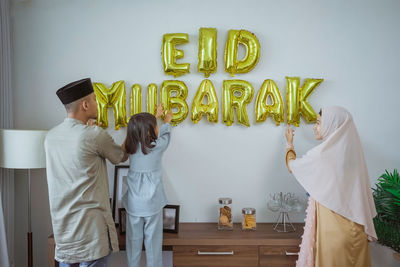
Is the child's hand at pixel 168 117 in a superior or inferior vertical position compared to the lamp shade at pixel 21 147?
superior

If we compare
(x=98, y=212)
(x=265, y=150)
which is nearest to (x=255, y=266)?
(x=265, y=150)

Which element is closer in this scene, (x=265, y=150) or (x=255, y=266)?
(x=255, y=266)

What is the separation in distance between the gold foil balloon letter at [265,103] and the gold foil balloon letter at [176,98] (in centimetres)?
59

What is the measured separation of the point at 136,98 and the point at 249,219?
4.24 ft

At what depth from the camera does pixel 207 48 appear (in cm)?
254

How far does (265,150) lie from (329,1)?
133 centimetres

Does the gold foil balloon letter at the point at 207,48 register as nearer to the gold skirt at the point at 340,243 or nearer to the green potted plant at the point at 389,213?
the gold skirt at the point at 340,243

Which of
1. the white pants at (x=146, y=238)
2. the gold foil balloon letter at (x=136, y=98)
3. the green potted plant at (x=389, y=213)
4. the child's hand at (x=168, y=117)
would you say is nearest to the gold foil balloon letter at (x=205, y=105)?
the child's hand at (x=168, y=117)

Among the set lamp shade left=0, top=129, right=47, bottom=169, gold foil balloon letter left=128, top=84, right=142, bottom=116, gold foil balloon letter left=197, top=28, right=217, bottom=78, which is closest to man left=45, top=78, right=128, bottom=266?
lamp shade left=0, top=129, right=47, bottom=169

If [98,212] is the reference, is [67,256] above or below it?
below

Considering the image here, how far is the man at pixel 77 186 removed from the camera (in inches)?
71.5

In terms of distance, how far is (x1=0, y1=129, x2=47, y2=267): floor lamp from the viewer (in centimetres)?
218

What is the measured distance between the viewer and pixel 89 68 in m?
2.62

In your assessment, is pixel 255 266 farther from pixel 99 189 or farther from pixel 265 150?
pixel 99 189
